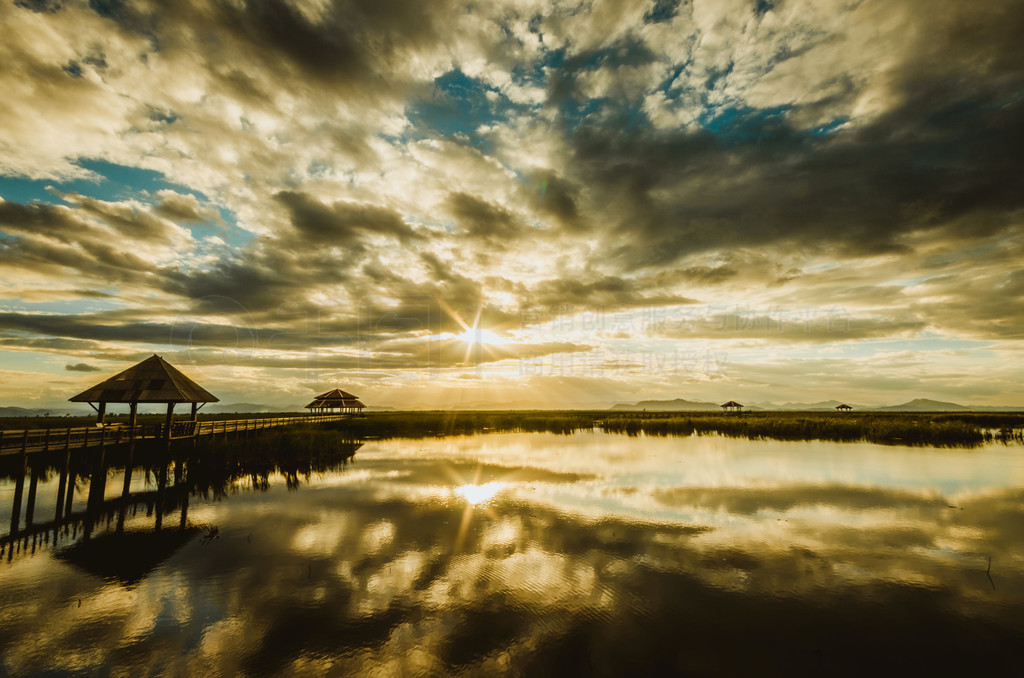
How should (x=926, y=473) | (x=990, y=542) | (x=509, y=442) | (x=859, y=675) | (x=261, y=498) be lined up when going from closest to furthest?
(x=859, y=675)
(x=990, y=542)
(x=261, y=498)
(x=926, y=473)
(x=509, y=442)

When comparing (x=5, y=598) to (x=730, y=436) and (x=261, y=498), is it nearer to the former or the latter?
(x=261, y=498)

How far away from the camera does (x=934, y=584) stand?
11031 millimetres

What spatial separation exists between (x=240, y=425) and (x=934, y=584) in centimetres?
4222

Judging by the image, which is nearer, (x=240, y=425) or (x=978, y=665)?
(x=978, y=665)

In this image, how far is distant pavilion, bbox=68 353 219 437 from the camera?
25172 millimetres

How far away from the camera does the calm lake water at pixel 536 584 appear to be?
8062 millimetres

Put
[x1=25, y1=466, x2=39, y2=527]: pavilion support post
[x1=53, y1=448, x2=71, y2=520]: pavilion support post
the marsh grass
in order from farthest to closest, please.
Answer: the marsh grass, [x1=53, y1=448, x2=71, y2=520]: pavilion support post, [x1=25, y1=466, x2=39, y2=527]: pavilion support post

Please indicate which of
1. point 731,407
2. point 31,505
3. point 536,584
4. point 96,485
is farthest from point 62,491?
point 731,407

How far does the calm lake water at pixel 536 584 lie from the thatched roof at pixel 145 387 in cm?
583

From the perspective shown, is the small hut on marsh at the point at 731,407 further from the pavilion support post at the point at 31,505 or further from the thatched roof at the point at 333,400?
the pavilion support post at the point at 31,505

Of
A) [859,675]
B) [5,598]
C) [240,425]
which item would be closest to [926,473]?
[859,675]

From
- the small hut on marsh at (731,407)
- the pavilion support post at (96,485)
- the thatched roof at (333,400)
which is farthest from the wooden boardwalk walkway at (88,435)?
the small hut on marsh at (731,407)

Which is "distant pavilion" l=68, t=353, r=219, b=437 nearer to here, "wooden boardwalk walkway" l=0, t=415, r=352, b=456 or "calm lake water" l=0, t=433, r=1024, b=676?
"wooden boardwalk walkway" l=0, t=415, r=352, b=456

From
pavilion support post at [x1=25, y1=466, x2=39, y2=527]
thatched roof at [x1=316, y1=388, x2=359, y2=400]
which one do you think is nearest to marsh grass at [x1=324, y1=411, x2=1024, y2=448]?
thatched roof at [x1=316, y1=388, x2=359, y2=400]
